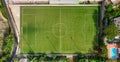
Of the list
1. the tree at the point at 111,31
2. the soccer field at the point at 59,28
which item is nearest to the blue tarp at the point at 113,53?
the tree at the point at 111,31

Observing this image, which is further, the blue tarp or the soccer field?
the soccer field

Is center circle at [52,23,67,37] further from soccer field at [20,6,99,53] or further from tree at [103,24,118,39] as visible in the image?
tree at [103,24,118,39]

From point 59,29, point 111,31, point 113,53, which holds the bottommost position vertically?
point 113,53

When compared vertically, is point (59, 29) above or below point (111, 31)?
above

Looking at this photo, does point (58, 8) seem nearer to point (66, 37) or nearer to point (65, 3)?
point (65, 3)

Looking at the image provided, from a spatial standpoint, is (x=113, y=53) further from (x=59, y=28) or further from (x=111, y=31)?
(x=59, y=28)

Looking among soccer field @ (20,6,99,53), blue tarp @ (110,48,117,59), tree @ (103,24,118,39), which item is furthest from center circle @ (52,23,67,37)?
blue tarp @ (110,48,117,59)

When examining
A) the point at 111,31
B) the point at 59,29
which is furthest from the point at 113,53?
the point at 59,29

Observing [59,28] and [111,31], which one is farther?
[59,28]
